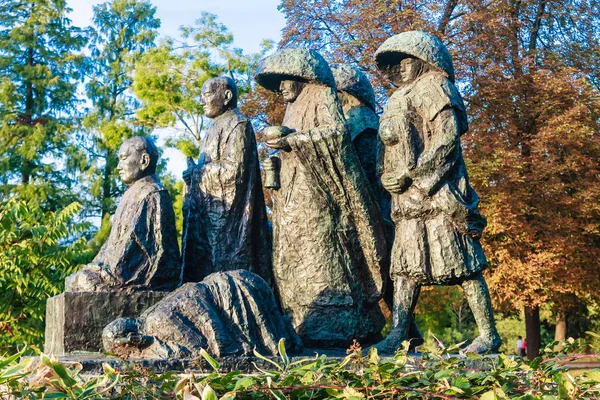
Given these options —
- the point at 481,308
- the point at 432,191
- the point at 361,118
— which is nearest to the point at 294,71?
the point at 361,118

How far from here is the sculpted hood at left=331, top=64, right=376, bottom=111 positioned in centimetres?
780

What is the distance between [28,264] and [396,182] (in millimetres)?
7464

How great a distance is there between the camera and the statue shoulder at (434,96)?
660 centimetres

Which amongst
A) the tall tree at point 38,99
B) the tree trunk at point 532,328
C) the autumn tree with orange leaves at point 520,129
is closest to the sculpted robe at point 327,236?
the autumn tree with orange leaves at point 520,129

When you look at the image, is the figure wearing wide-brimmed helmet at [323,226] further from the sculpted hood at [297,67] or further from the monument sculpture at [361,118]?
the monument sculpture at [361,118]

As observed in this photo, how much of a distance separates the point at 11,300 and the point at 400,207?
26.2 ft

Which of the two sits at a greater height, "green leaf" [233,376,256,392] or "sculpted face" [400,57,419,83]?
"sculpted face" [400,57,419,83]

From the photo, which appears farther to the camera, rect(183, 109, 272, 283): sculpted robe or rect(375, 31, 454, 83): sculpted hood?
rect(183, 109, 272, 283): sculpted robe

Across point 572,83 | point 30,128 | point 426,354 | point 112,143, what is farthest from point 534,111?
point 426,354

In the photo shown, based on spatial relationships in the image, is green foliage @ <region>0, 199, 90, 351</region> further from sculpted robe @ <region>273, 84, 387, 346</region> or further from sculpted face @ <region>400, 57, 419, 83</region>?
sculpted face @ <region>400, 57, 419, 83</region>

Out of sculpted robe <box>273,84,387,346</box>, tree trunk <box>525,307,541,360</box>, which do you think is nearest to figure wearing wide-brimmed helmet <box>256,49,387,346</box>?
sculpted robe <box>273,84,387,346</box>

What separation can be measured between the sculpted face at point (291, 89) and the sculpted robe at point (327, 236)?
6.6 inches

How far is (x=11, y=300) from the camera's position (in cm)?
1248

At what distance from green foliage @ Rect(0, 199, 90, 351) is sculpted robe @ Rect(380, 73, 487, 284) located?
6269mm
